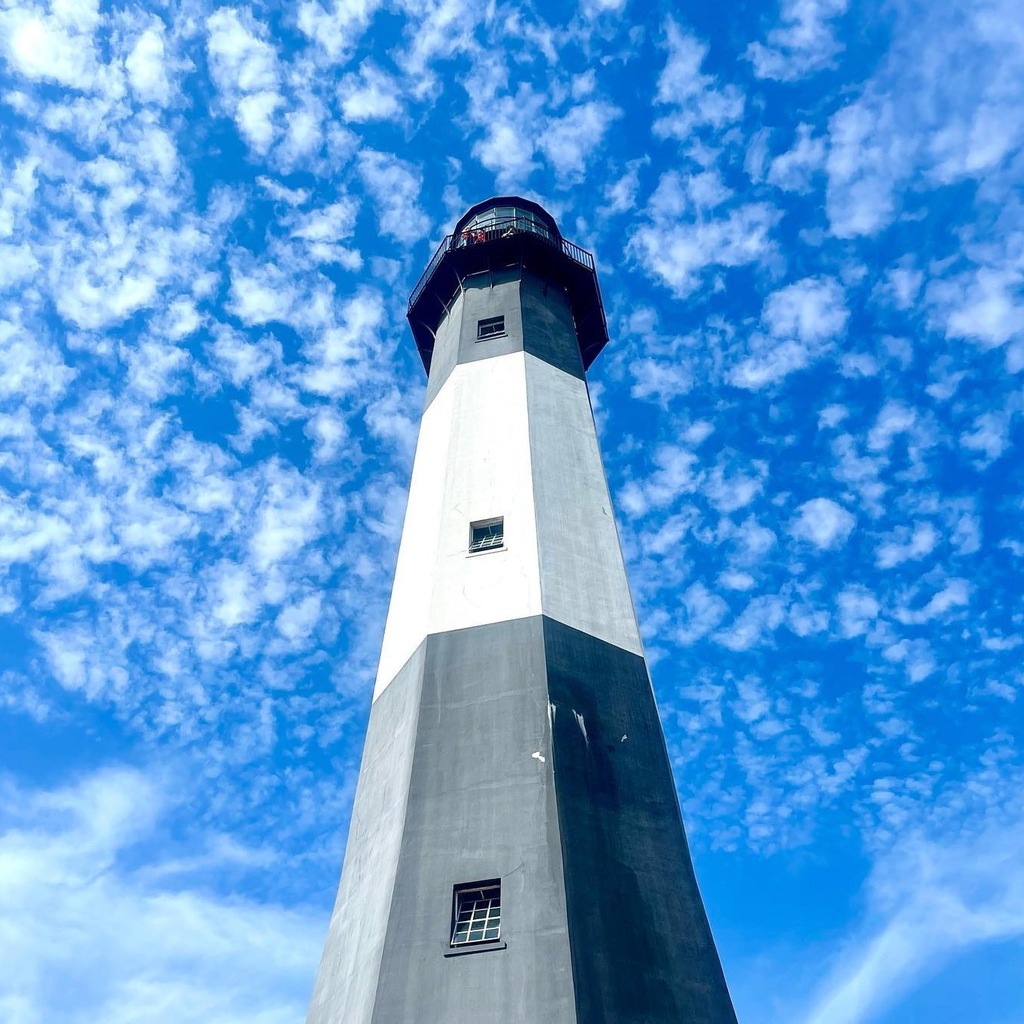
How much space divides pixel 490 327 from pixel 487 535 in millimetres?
9732

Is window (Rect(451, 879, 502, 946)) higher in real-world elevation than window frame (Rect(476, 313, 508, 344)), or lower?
lower

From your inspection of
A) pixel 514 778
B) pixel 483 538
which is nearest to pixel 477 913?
pixel 514 778

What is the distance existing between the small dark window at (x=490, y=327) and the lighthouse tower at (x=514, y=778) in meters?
3.27

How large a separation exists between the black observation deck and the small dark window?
2821 millimetres

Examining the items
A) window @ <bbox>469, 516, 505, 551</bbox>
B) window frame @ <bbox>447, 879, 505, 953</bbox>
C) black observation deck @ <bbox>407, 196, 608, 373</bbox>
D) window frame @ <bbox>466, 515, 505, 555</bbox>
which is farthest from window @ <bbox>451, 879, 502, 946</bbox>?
black observation deck @ <bbox>407, 196, 608, 373</bbox>

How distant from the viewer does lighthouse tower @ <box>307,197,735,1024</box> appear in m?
13.7

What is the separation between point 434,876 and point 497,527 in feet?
26.2

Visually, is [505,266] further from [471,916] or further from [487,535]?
[471,916]

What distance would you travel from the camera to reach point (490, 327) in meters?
28.5

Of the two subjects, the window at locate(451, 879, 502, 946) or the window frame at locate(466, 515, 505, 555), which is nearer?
the window at locate(451, 879, 502, 946)

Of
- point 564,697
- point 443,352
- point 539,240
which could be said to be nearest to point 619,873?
point 564,697

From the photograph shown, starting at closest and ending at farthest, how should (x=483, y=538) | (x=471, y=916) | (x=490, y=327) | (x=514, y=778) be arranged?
(x=471, y=916)
(x=514, y=778)
(x=483, y=538)
(x=490, y=327)

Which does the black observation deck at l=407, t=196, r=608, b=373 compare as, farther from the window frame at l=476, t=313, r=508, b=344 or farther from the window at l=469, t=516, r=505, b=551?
the window at l=469, t=516, r=505, b=551

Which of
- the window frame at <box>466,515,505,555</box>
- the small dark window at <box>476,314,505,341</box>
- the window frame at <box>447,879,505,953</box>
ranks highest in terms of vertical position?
the small dark window at <box>476,314,505,341</box>
